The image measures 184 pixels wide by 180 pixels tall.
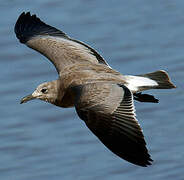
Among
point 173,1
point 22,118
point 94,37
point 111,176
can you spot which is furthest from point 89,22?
point 111,176

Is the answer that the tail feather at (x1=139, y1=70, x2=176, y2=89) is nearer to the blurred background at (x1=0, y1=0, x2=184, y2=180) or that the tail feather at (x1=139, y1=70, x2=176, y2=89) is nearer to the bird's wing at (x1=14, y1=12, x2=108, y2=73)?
the bird's wing at (x1=14, y1=12, x2=108, y2=73)

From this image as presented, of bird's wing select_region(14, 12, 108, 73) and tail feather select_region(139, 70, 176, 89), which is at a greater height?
bird's wing select_region(14, 12, 108, 73)

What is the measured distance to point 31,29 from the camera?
14.6m

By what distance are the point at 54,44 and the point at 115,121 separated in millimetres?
2938

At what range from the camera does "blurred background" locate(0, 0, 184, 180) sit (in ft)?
45.7

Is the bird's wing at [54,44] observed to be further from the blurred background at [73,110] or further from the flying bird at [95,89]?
the blurred background at [73,110]

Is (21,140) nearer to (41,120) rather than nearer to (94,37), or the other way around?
(41,120)

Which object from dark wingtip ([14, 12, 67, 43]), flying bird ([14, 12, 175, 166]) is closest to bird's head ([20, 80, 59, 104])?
flying bird ([14, 12, 175, 166])

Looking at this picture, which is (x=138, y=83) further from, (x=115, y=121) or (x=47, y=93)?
(x=115, y=121)

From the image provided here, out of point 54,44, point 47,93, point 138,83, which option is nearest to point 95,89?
point 138,83

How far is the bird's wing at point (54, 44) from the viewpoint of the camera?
1354cm


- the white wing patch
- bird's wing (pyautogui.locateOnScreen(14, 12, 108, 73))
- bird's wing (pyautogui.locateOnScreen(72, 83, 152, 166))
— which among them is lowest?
bird's wing (pyautogui.locateOnScreen(72, 83, 152, 166))

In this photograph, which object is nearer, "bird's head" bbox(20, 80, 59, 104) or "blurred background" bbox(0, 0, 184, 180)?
"bird's head" bbox(20, 80, 59, 104)

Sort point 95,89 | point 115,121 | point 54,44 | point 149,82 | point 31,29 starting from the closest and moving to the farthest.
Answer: point 115,121 → point 95,89 → point 149,82 → point 54,44 → point 31,29
